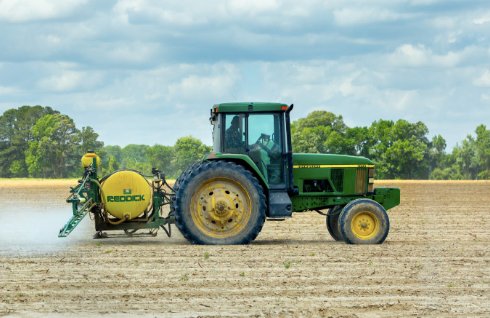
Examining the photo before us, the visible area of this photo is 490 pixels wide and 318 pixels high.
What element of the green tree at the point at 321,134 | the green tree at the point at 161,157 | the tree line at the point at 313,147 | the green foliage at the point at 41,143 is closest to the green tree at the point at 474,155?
the tree line at the point at 313,147

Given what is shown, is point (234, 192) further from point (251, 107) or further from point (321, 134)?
point (321, 134)

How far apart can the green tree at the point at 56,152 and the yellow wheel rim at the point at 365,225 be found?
7144 centimetres

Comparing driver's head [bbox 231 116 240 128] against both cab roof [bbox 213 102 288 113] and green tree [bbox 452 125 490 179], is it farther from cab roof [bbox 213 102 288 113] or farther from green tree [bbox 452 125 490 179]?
green tree [bbox 452 125 490 179]

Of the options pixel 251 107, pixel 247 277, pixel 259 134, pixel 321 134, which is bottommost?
pixel 247 277

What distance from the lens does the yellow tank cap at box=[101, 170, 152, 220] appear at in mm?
16484

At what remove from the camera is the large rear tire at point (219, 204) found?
624 inches

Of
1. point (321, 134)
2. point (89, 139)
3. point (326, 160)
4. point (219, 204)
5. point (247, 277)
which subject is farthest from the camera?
point (321, 134)

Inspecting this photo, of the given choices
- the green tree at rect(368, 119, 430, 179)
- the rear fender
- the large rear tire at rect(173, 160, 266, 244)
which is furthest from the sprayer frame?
the green tree at rect(368, 119, 430, 179)

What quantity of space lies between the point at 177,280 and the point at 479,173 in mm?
94912

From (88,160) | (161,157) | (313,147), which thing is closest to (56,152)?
(161,157)

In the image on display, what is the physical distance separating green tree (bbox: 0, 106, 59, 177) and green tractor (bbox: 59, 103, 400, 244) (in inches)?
3136

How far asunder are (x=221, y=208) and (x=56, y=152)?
241 ft

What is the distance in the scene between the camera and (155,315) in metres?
9.45

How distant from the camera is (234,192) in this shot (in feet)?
52.5
